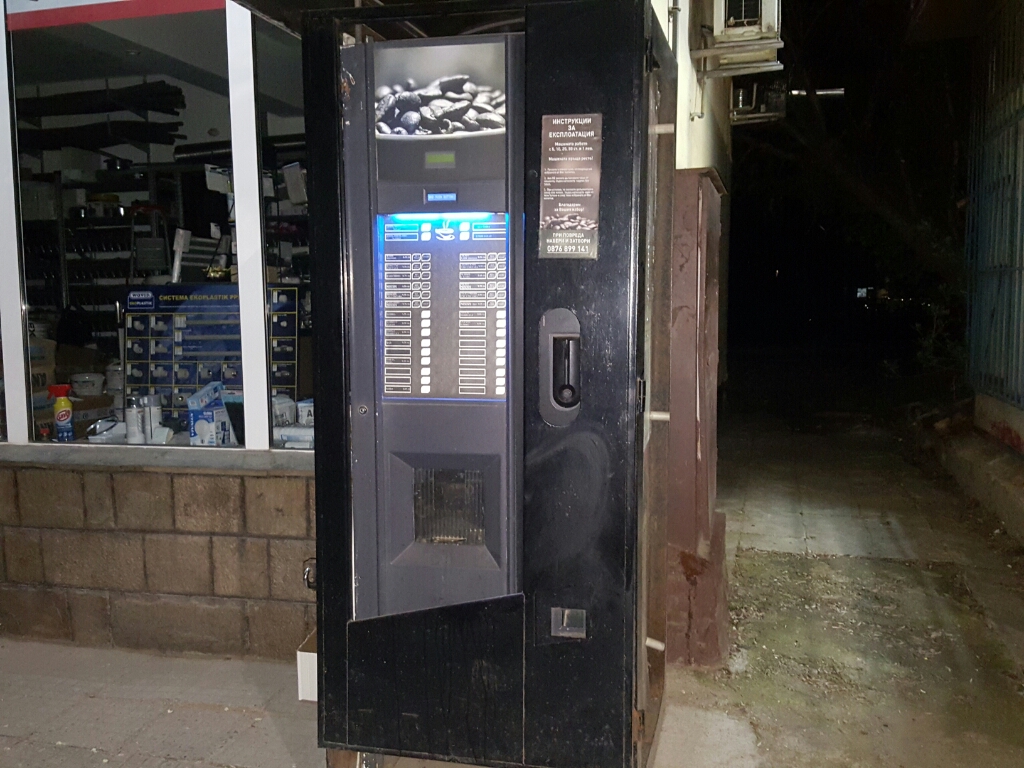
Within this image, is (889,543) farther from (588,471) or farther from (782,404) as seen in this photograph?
(782,404)

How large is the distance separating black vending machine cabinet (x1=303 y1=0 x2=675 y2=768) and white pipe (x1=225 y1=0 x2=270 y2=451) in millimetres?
1794

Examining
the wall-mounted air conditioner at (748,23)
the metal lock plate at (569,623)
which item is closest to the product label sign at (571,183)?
the metal lock plate at (569,623)

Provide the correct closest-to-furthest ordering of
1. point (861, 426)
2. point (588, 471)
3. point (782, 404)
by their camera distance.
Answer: point (588, 471)
point (861, 426)
point (782, 404)

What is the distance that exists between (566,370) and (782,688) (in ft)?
7.74

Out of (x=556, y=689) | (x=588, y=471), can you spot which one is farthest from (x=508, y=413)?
(x=556, y=689)

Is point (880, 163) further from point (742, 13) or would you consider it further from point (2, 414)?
point (2, 414)

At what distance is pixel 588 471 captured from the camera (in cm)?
234

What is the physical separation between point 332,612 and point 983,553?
4.92 meters

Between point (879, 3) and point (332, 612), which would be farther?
point (879, 3)

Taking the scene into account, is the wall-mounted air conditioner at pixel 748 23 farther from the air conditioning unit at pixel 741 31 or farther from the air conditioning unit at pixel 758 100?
the air conditioning unit at pixel 758 100

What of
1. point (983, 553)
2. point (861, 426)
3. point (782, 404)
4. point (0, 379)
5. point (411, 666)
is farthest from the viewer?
point (782, 404)

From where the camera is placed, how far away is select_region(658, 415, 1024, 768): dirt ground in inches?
136

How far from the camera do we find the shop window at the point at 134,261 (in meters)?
4.48

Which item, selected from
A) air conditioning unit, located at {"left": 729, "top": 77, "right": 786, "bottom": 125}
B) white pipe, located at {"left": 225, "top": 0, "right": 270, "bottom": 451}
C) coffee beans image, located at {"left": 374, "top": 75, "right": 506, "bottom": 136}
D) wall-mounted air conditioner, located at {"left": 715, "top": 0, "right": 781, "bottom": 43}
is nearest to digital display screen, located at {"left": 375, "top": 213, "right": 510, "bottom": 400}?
coffee beans image, located at {"left": 374, "top": 75, "right": 506, "bottom": 136}
